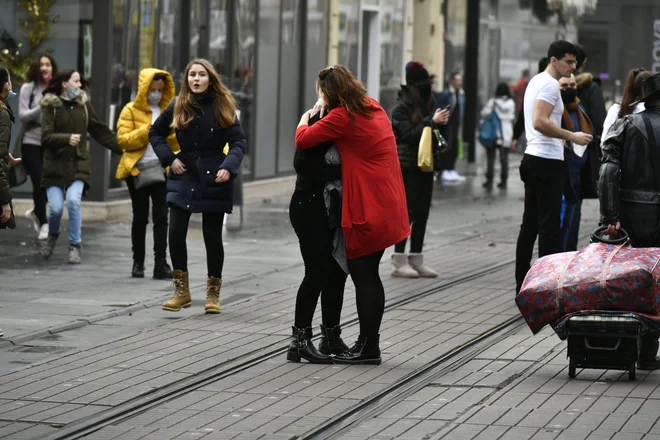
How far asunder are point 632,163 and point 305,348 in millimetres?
2126

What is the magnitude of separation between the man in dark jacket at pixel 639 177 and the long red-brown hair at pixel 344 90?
1.38 metres

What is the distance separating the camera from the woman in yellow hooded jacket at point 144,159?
12.2 meters

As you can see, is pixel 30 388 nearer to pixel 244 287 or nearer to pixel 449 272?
pixel 244 287

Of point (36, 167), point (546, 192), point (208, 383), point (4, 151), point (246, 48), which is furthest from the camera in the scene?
point (246, 48)

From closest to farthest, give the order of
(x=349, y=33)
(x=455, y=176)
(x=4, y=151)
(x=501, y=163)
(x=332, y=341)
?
(x=332, y=341) → (x=4, y=151) → (x=349, y=33) → (x=501, y=163) → (x=455, y=176)

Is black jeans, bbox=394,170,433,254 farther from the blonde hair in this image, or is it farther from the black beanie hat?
the blonde hair

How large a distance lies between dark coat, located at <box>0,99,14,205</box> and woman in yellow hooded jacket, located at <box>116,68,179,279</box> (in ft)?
8.24

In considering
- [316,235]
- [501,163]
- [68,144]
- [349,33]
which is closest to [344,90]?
[316,235]

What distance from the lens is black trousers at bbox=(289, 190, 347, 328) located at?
Result: 851 cm

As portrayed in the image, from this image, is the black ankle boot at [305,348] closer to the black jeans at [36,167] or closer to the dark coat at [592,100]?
the dark coat at [592,100]

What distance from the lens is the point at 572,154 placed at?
11.9 meters

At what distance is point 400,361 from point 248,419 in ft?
6.13

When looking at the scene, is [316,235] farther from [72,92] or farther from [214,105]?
[72,92]

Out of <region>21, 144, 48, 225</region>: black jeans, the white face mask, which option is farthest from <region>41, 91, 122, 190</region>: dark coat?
A: <region>21, 144, 48, 225</region>: black jeans
